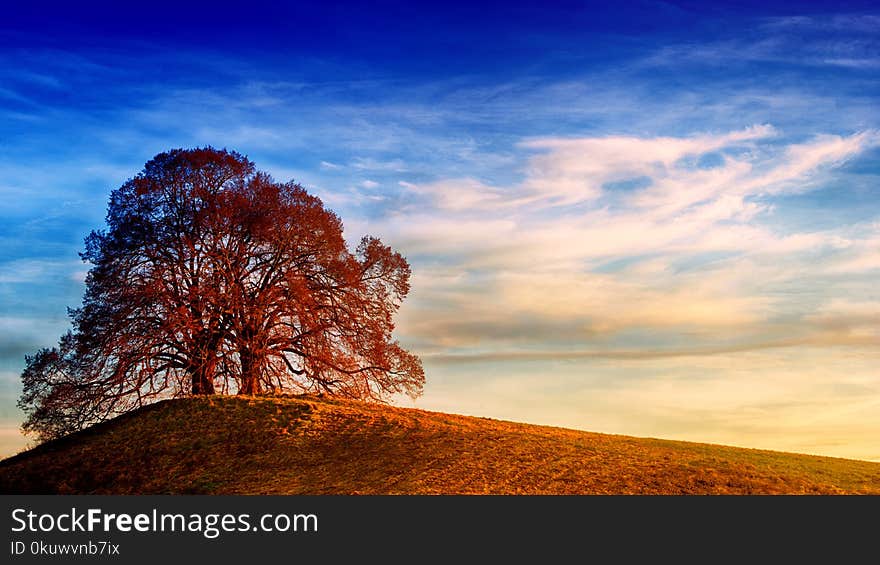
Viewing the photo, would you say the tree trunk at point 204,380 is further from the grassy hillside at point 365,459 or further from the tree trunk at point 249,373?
the grassy hillside at point 365,459

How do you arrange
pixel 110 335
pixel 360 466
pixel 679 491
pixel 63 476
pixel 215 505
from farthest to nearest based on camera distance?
pixel 110 335 → pixel 63 476 → pixel 360 466 → pixel 679 491 → pixel 215 505

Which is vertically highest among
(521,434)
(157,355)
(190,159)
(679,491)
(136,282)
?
(190,159)

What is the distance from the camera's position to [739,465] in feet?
83.1

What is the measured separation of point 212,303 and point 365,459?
35.2ft

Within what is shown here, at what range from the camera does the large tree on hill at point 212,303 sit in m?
31.4

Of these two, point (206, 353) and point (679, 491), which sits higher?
point (206, 353)

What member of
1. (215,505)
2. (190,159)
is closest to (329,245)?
(190,159)

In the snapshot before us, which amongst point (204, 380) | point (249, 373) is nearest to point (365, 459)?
point (249, 373)

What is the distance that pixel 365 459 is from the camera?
24719 mm

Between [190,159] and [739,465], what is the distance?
22960mm

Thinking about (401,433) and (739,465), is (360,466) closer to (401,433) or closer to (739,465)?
(401,433)

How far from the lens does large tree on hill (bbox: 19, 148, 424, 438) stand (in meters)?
31.4

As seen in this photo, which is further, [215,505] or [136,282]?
[136,282]

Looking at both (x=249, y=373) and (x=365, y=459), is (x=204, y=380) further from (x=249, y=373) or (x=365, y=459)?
(x=365, y=459)
